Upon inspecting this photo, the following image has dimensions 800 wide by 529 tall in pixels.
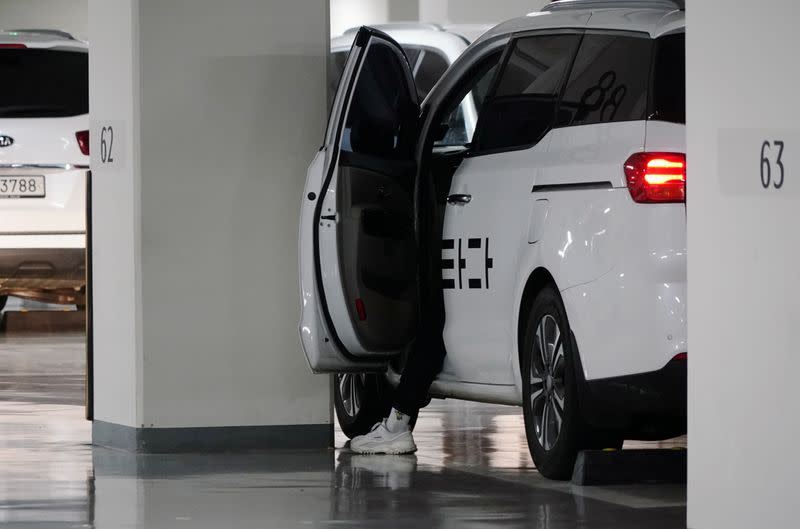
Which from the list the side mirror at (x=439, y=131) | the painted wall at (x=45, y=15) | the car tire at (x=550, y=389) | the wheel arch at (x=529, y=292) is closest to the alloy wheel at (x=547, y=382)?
the car tire at (x=550, y=389)

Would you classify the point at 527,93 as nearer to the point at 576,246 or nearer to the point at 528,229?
the point at 528,229

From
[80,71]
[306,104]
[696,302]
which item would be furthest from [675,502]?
[80,71]

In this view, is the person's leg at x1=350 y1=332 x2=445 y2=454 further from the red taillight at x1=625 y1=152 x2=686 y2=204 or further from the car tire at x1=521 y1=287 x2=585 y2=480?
the red taillight at x1=625 y1=152 x2=686 y2=204

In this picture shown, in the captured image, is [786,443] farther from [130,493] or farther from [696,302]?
[130,493]

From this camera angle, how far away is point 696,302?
5.23 meters

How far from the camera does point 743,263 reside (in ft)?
16.4

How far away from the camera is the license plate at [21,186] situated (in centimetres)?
1592

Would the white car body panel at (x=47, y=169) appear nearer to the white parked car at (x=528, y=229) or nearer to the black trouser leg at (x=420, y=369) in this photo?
the white parked car at (x=528, y=229)

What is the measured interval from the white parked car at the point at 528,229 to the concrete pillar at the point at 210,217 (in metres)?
0.55

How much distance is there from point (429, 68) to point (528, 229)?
6815mm

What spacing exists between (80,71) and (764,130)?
12031 mm

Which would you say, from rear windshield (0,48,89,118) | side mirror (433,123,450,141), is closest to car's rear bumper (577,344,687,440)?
side mirror (433,123,450,141)

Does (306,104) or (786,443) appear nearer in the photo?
(786,443)

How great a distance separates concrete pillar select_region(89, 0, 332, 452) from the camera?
27.8 feet
